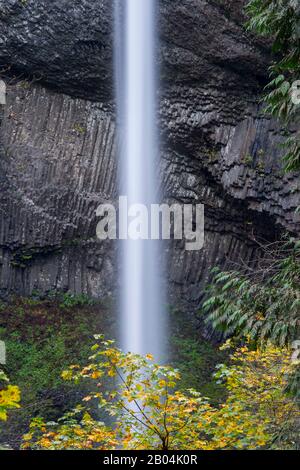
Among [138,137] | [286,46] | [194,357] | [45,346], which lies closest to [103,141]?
[138,137]

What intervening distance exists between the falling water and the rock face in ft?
0.97

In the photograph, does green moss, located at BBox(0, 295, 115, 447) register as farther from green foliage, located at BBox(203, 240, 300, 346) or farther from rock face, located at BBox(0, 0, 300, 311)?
green foliage, located at BBox(203, 240, 300, 346)

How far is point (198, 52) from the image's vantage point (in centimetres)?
1627

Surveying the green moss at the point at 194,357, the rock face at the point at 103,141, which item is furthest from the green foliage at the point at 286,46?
the rock face at the point at 103,141

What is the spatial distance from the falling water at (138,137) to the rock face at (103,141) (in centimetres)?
30

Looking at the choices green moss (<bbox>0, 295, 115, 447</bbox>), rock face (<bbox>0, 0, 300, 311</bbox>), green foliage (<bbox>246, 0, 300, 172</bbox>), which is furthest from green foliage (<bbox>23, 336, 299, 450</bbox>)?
rock face (<bbox>0, 0, 300, 311</bbox>)

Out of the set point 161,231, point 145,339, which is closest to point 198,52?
point 161,231

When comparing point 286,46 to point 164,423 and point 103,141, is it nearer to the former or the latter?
point 164,423

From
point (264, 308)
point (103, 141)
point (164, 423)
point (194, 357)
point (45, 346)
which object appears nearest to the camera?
point (164, 423)

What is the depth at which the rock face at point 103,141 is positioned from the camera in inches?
A: 631

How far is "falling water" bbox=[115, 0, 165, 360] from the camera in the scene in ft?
54.5

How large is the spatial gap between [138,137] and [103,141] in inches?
39.0

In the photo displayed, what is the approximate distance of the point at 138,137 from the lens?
56.4 ft

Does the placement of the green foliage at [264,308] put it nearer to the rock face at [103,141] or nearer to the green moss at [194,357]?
the green moss at [194,357]
